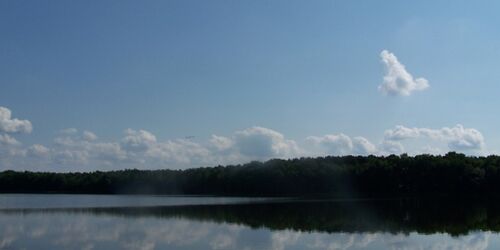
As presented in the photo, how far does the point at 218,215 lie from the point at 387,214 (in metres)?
12.4

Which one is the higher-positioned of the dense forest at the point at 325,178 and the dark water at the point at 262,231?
the dense forest at the point at 325,178

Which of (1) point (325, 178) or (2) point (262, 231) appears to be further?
(1) point (325, 178)

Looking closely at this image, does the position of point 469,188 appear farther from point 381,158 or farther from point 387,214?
point 387,214

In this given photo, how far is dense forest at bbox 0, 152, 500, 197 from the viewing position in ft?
279

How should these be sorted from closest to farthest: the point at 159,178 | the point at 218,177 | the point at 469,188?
the point at 469,188
the point at 218,177
the point at 159,178

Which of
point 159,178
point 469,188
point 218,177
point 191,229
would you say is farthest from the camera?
point 159,178

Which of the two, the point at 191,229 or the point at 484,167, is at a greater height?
the point at 484,167

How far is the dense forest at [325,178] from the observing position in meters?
85.0

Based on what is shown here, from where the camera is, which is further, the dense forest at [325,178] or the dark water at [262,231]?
the dense forest at [325,178]

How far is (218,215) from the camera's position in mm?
45031

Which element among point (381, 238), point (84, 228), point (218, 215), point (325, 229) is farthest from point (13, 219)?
point (381, 238)

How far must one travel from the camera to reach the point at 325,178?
96438 millimetres

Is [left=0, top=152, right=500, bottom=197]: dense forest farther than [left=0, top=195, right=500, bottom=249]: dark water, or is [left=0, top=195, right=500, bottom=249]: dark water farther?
[left=0, top=152, right=500, bottom=197]: dense forest

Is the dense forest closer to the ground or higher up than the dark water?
higher up
